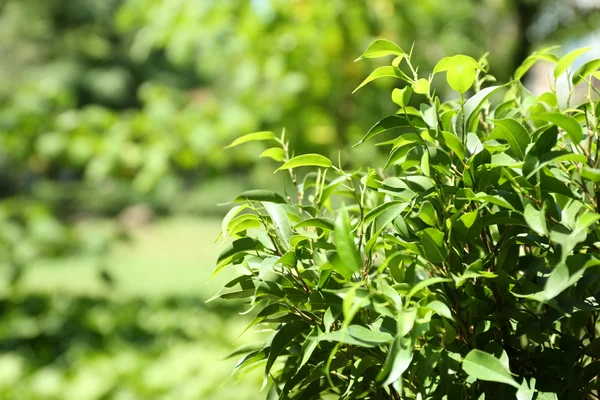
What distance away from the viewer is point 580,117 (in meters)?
0.64

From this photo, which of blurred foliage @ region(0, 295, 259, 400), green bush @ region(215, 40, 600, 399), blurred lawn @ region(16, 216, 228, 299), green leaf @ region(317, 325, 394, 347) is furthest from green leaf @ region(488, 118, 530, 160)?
blurred lawn @ region(16, 216, 228, 299)


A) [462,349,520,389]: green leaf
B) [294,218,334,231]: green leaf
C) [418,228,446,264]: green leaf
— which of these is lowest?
[462,349,520,389]: green leaf

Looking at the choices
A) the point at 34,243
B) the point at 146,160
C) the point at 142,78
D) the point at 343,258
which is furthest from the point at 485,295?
the point at 142,78

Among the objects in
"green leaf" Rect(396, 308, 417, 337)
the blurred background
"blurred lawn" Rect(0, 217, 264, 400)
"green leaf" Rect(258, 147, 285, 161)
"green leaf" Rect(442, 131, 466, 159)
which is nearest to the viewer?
"green leaf" Rect(396, 308, 417, 337)

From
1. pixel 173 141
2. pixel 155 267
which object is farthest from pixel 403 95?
pixel 155 267

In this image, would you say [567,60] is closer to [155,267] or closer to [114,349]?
[114,349]

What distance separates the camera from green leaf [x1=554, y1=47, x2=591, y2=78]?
1.72 ft

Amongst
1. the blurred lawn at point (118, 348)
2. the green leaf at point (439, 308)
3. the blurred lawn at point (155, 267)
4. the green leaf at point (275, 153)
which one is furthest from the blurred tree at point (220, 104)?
the green leaf at point (439, 308)

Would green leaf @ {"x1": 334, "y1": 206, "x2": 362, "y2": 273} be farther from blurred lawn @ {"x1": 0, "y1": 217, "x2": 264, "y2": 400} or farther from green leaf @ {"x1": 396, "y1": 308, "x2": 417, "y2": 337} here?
blurred lawn @ {"x1": 0, "y1": 217, "x2": 264, "y2": 400}

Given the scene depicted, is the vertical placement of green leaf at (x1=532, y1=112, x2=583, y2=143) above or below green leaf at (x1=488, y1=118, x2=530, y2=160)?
below

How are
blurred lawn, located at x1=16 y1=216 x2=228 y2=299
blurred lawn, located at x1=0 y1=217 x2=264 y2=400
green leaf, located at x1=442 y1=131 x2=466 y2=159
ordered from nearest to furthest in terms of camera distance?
green leaf, located at x1=442 y1=131 x2=466 y2=159
blurred lawn, located at x1=0 y1=217 x2=264 y2=400
blurred lawn, located at x1=16 y1=216 x2=228 y2=299

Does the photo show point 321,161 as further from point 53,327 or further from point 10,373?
point 53,327

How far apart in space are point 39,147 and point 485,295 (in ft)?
9.59

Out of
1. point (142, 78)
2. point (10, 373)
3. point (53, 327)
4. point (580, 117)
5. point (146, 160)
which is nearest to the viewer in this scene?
point (580, 117)
